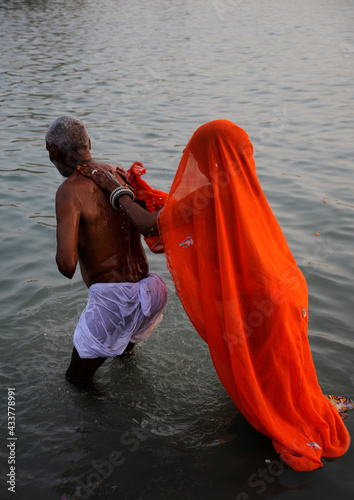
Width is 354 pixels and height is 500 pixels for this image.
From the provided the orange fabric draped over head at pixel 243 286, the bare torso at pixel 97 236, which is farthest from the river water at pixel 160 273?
the bare torso at pixel 97 236

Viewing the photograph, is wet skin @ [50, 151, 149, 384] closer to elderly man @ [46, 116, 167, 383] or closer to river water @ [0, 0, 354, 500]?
elderly man @ [46, 116, 167, 383]

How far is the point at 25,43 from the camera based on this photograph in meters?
18.3

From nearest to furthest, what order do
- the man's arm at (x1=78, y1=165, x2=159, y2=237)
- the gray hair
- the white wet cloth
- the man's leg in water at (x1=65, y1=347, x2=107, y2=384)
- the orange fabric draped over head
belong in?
1. the orange fabric draped over head
2. the man's arm at (x1=78, y1=165, x2=159, y2=237)
3. the gray hair
4. the white wet cloth
5. the man's leg in water at (x1=65, y1=347, x2=107, y2=384)

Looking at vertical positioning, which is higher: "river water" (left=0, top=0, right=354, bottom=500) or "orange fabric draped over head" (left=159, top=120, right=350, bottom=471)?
"orange fabric draped over head" (left=159, top=120, right=350, bottom=471)

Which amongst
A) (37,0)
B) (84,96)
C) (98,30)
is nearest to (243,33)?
(98,30)

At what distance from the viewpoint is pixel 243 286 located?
304cm

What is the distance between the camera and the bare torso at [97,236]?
3.19 meters

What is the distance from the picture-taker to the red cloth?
3461mm

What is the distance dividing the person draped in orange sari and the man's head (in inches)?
15.3

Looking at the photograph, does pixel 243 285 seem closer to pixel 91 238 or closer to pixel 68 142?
pixel 91 238

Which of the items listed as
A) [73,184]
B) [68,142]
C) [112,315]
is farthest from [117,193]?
[112,315]

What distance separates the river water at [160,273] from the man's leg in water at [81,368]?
0.48 ft

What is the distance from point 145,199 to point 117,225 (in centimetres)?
25

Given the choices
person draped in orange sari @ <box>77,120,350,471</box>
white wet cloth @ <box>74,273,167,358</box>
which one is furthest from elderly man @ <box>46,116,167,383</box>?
person draped in orange sari @ <box>77,120,350,471</box>
